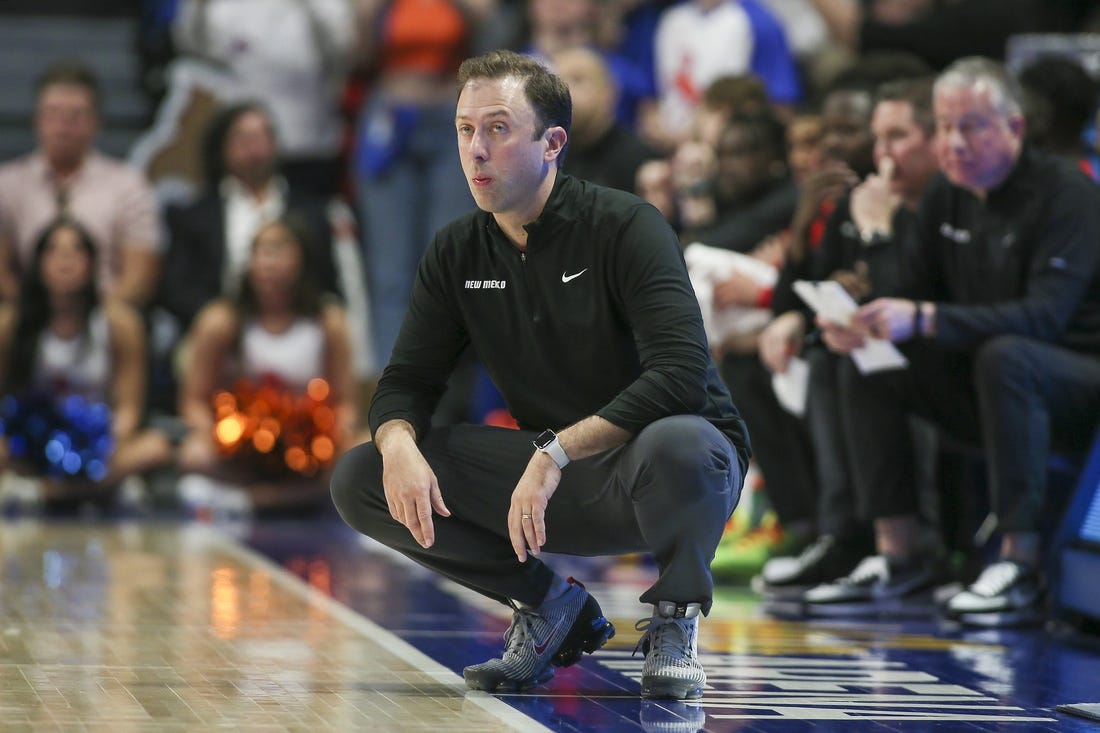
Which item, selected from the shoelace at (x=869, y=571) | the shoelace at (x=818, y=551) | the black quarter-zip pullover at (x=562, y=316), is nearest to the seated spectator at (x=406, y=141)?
the shoelace at (x=818, y=551)

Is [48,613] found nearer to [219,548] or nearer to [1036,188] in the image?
[219,548]

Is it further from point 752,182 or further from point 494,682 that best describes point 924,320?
point 494,682

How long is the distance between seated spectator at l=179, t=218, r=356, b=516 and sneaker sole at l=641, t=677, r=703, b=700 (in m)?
5.06

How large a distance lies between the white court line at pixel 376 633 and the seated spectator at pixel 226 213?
1.94 m

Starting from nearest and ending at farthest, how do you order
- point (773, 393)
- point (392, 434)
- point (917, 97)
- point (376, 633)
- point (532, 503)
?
point (532, 503) < point (392, 434) < point (376, 633) < point (917, 97) < point (773, 393)

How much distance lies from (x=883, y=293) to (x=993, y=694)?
2022mm

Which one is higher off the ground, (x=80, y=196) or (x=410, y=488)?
(x=80, y=196)

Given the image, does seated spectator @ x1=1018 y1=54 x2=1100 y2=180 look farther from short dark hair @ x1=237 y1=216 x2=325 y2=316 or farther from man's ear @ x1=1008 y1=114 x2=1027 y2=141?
short dark hair @ x1=237 y1=216 x2=325 y2=316

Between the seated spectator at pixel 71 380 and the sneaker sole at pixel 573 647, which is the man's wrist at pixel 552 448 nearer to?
the sneaker sole at pixel 573 647

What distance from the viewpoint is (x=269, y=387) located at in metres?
8.92

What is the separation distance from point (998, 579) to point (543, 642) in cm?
191

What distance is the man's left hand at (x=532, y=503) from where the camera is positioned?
148 inches

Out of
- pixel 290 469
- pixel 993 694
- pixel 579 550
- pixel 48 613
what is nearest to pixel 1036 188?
pixel 993 694

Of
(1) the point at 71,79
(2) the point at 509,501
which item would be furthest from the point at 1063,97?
(1) the point at 71,79
